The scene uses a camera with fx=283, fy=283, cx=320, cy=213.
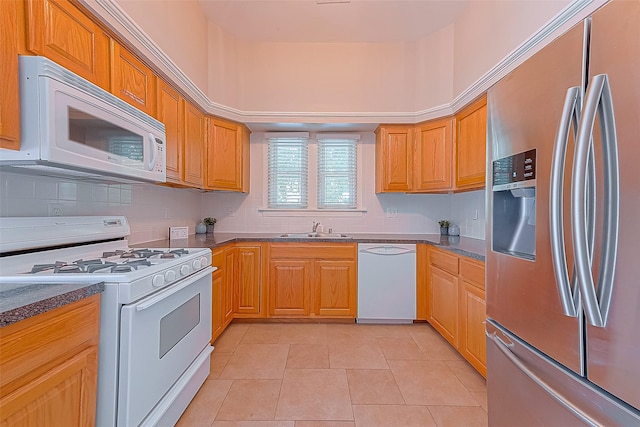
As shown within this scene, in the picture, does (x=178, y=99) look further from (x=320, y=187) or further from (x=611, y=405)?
(x=611, y=405)

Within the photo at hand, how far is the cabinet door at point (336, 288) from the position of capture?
2936mm

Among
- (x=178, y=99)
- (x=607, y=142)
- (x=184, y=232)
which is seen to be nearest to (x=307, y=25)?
(x=178, y=99)

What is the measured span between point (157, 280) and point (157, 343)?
311 mm

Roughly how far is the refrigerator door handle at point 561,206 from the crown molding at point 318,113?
1112 millimetres

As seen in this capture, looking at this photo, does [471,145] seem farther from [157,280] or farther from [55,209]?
[55,209]

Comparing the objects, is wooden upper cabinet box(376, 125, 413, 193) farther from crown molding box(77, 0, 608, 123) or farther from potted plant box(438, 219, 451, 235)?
potted plant box(438, 219, 451, 235)

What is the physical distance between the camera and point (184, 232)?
273cm

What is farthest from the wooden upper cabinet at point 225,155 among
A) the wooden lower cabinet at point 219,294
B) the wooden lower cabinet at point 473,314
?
the wooden lower cabinet at point 473,314

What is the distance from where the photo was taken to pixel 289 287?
2939 mm

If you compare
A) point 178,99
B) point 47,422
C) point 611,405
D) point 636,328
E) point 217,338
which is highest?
point 178,99

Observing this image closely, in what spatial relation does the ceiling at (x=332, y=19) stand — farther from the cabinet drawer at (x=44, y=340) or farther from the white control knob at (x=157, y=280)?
the cabinet drawer at (x=44, y=340)

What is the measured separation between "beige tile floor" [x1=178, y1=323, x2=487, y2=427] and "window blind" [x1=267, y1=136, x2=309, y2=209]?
151 cm

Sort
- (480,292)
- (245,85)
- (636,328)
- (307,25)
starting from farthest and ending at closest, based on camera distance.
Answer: (245,85), (307,25), (480,292), (636,328)

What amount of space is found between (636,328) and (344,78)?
10.3 feet
